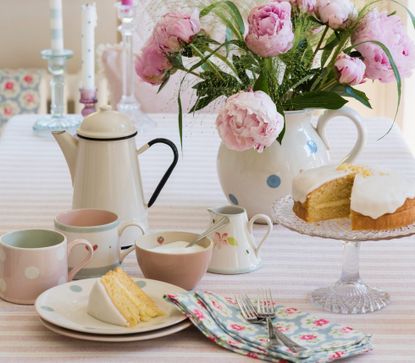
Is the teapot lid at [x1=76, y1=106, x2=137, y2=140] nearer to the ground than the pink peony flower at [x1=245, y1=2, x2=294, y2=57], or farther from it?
nearer to the ground

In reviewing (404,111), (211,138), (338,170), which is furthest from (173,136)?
(404,111)

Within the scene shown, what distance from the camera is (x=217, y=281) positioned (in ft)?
3.95

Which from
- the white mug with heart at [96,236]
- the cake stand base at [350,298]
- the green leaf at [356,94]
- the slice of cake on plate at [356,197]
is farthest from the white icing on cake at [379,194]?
the white mug with heart at [96,236]

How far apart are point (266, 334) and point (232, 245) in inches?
9.4

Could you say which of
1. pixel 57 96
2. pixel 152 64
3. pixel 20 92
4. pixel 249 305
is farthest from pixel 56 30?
pixel 20 92

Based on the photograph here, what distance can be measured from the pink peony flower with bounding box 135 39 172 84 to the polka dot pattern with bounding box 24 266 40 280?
41 cm

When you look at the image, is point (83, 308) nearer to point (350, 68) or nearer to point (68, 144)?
point (68, 144)

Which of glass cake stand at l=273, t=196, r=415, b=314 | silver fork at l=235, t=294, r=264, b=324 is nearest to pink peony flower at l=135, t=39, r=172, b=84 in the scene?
glass cake stand at l=273, t=196, r=415, b=314

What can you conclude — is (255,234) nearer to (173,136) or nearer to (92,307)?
(92,307)

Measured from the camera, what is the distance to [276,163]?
1.40 meters

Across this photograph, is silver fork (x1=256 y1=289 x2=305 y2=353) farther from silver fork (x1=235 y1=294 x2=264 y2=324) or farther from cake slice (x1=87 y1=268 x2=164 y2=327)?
cake slice (x1=87 y1=268 x2=164 y2=327)

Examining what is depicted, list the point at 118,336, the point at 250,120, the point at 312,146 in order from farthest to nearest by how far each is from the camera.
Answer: the point at 312,146
the point at 250,120
the point at 118,336

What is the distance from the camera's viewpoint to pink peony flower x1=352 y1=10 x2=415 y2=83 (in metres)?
1.31

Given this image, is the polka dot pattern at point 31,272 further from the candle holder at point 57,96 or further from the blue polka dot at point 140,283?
the candle holder at point 57,96
